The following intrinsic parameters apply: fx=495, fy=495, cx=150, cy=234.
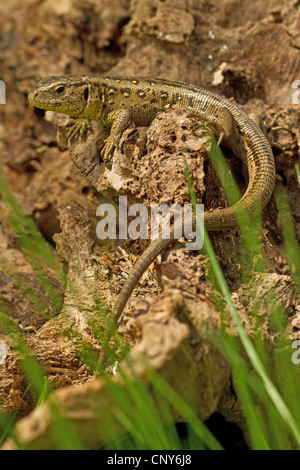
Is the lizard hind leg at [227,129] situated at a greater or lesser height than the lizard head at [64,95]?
lesser

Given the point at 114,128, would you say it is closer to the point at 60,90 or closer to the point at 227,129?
the point at 60,90

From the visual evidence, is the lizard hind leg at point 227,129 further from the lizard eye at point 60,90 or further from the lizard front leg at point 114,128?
the lizard eye at point 60,90

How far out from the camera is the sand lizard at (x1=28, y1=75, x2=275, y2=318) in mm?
3861

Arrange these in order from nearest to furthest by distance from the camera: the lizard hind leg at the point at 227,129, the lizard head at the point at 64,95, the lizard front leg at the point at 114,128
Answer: the lizard front leg at the point at 114,128
the lizard hind leg at the point at 227,129
the lizard head at the point at 64,95

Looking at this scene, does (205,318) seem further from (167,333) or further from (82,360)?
(82,360)

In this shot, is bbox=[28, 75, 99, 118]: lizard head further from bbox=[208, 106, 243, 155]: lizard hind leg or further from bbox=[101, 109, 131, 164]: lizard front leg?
bbox=[208, 106, 243, 155]: lizard hind leg

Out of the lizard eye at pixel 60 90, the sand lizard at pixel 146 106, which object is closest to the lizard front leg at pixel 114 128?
the sand lizard at pixel 146 106

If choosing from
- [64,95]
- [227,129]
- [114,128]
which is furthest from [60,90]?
[227,129]

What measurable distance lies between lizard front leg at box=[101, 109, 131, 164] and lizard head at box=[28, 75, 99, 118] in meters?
0.22

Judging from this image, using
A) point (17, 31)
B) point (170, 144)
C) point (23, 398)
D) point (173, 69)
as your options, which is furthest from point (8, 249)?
point (17, 31)

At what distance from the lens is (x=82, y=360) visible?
3.42 meters

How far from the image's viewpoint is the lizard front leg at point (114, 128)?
3832 mm

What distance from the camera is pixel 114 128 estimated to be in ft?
13.1

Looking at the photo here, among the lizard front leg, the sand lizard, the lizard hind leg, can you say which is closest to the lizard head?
the sand lizard
